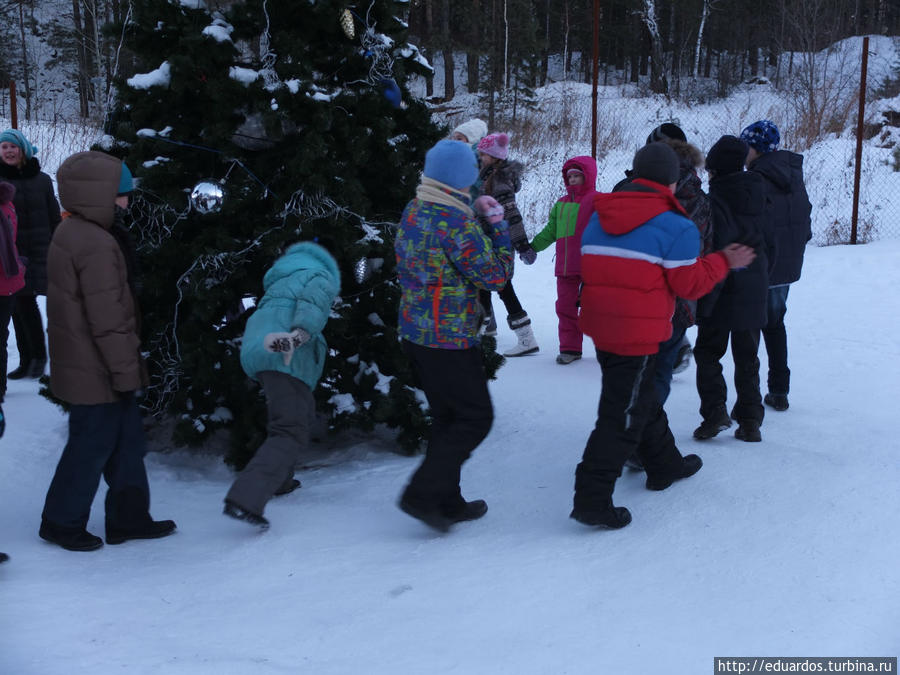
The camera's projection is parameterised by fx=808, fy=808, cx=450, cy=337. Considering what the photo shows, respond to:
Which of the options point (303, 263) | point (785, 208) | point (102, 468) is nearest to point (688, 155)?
point (785, 208)

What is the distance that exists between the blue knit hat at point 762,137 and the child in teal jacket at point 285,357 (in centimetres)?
280

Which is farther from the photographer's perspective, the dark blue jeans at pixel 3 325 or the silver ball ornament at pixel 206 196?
the dark blue jeans at pixel 3 325

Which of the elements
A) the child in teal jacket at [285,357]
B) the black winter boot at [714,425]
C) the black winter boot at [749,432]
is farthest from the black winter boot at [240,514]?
the black winter boot at [749,432]

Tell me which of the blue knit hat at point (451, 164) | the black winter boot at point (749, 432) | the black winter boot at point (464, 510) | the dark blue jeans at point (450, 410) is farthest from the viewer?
the black winter boot at point (749, 432)

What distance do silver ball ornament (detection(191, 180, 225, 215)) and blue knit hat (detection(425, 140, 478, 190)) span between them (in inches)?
50.4

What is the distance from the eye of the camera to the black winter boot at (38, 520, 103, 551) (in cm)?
367

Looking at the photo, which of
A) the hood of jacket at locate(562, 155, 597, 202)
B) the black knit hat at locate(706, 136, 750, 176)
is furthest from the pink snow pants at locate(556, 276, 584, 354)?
the black knit hat at locate(706, 136, 750, 176)

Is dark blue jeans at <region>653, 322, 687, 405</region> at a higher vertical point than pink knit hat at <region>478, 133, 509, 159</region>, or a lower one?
lower

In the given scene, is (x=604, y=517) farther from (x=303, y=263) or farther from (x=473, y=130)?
(x=473, y=130)

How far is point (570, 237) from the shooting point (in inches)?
256

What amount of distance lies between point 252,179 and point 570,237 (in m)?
2.96

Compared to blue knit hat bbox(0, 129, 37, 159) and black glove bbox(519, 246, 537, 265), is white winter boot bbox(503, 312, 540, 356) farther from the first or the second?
blue knit hat bbox(0, 129, 37, 159)

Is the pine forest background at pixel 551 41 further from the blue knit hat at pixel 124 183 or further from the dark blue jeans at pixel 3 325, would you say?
the blue knit hat at pixel 124 183

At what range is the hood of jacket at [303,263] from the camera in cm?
387
